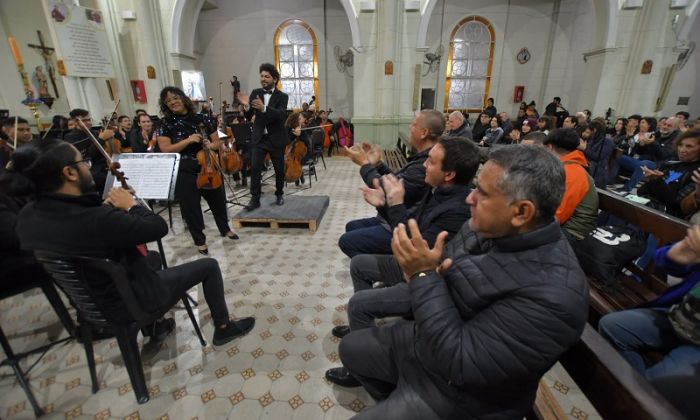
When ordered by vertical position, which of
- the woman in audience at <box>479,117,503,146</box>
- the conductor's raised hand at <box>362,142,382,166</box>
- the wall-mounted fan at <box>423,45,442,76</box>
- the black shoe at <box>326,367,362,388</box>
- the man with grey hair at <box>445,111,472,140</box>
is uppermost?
the wall-mounted fan at <box>423,45,442,76</box>

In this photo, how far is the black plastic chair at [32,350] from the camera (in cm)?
167

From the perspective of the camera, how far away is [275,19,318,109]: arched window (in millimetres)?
10305

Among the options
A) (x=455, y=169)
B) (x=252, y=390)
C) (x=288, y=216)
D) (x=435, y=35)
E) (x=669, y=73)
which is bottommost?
(x=252, y=390)

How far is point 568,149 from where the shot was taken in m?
2.36

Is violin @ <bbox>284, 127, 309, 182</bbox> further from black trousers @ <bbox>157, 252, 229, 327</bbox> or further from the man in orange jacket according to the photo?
the man in orange jacket

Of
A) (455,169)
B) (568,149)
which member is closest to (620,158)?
(568,149)

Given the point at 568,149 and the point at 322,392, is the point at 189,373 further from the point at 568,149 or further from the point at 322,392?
the point at 568,149

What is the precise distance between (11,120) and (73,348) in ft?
10.1

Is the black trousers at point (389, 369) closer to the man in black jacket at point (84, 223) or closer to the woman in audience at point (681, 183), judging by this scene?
the man in black jacket at point (84, 223)

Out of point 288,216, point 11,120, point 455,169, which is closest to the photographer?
point 455,169

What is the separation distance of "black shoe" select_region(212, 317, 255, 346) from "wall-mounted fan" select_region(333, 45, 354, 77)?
400 inches

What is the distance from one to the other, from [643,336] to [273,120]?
13.1 ft

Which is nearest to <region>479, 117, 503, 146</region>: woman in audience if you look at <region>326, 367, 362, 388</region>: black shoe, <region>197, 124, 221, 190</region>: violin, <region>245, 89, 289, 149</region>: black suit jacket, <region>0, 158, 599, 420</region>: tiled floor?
<region>245, 89, 289, 149</region>: black suit jacket

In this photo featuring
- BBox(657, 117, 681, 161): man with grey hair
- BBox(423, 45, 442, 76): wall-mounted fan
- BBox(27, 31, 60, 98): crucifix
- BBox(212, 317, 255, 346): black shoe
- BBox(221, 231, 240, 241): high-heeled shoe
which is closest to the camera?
BBox(212, 317, 255, 346): black shoe
